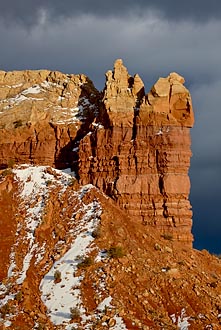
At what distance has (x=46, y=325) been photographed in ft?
147

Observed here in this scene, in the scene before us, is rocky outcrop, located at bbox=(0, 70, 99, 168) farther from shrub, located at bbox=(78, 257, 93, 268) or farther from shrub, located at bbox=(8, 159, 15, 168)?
shrub, located at bbox=(78, 257, 93, 268)

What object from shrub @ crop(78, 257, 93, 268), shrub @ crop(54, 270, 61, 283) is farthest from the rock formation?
shrub @ crop(54, 270, 61, 283)

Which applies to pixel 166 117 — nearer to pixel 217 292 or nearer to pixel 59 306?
pixel 217 292

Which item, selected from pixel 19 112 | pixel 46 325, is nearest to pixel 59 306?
pixel 46 325

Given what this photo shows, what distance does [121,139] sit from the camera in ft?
205

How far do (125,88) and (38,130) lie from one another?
33.1ft

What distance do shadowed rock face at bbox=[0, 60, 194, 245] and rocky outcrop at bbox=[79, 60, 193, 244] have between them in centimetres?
8

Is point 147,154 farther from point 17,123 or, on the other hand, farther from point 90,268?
point 17,123

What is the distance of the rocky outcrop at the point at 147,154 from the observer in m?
59.5

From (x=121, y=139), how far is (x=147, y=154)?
3.20 meters

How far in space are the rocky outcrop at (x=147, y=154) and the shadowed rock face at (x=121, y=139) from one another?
0.08 m

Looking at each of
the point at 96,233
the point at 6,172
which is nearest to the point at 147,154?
the point at 96,233

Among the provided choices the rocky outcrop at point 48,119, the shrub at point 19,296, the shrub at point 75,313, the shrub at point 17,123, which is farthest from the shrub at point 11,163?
the shrub at point 75,313

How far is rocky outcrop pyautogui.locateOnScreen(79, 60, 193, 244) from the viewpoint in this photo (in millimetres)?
59531
